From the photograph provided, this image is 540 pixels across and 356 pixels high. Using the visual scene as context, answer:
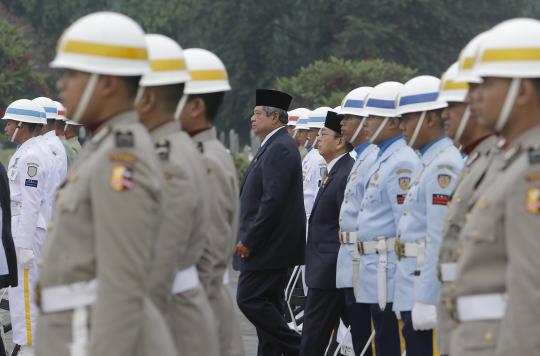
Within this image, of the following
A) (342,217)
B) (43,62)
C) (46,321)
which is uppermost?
(46,321)

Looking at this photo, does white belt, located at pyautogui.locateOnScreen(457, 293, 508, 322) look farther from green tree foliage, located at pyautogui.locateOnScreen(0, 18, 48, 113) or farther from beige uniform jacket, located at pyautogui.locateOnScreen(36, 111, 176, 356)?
green tree foliage, located at pyautogui.locateOnScreen(0, 18, 48, 113)

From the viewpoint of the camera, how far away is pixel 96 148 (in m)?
5.69

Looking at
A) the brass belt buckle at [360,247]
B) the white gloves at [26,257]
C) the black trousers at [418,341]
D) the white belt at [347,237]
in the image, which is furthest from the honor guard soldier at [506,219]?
the white gloves at [26,257]

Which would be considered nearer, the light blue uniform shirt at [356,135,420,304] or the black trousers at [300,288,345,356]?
the light blue uniform shirt at [356,135,420,304]

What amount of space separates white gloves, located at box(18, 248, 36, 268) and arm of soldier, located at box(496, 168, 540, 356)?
7951 millimetres

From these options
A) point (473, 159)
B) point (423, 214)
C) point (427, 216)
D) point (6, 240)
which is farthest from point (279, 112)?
point (473, 159)

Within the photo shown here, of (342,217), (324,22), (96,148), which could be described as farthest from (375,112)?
(324,22)

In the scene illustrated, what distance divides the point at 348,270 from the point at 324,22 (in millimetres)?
48926

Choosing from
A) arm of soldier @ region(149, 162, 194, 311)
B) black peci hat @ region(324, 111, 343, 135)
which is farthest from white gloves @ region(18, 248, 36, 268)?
arm of soldier @ region(149, 162, 194, 311)

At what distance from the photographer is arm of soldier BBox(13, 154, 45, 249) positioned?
12922 mm

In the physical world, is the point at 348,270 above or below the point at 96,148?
below

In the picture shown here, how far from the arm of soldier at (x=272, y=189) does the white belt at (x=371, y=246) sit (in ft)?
6.80

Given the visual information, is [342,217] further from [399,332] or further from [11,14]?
[11,14]

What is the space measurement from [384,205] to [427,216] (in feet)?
4.11
